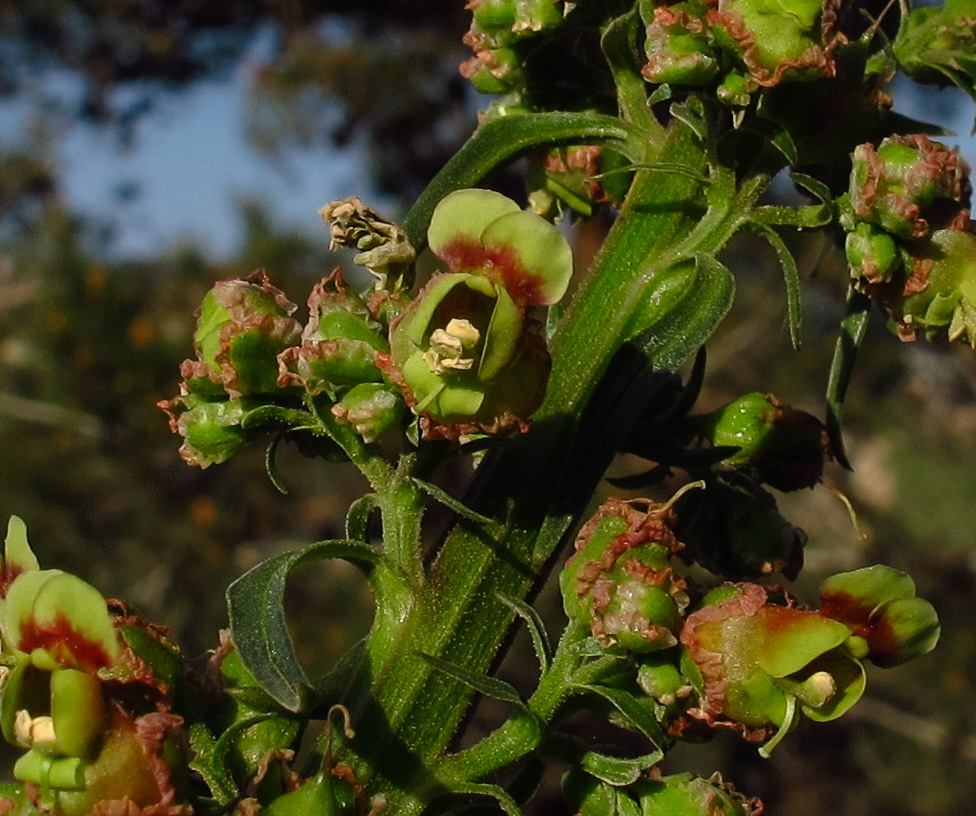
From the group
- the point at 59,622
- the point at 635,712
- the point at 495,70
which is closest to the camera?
the point at 59,622

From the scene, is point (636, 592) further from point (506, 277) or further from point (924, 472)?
point (924, 472)

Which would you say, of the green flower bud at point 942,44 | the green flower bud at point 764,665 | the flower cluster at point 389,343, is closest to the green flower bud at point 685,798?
the green flower bud at point 764,665

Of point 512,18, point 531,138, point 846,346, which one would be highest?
point 512,18

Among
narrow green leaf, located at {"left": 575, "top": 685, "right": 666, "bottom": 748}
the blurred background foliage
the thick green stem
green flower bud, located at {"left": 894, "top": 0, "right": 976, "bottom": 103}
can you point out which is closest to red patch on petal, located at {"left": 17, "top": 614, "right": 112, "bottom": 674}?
the thick green stem

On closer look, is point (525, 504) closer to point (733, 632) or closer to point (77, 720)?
point (733, 632)

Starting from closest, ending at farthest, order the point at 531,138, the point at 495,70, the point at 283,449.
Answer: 1. the point at 531,138
2. the point at 495,70
3. the point at 283,449

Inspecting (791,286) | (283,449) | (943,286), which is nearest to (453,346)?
(791,286)

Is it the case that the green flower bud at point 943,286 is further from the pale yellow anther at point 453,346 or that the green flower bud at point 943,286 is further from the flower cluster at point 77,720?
the flower cluster at point 77,720
